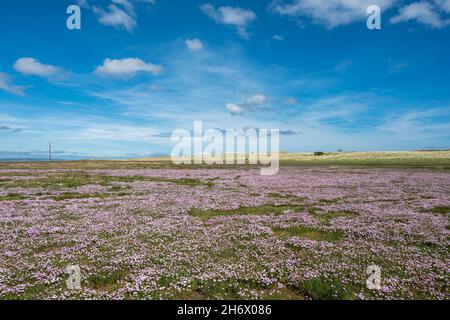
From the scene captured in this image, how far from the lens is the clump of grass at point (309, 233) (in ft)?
45.0

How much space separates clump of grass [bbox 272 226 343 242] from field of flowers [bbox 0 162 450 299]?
54 mm

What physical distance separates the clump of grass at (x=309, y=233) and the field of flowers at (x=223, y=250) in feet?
0.18

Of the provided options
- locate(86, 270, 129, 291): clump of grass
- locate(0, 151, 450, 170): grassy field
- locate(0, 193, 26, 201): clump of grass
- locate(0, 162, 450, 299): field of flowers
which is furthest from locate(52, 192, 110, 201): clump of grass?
locate(0, 151, 450, 170): grassy field

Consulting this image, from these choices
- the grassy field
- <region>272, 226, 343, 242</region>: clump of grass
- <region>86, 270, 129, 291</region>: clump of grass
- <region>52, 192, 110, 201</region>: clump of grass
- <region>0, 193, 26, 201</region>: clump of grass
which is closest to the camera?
<region>86, 270, 129, 291</region>: clump of grass

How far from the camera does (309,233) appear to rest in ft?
47.8

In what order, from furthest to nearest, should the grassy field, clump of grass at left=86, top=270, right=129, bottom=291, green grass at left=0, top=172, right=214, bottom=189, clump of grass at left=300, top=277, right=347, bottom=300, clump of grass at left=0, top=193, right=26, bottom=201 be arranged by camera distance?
1. the grassy field
2. green grass at left=0, top=172, right=214, bottom=189
3. clump of grass at left=0, top=193, right=26, bottom=201
4. clump of grass at left=86, top=270, right=129, bottom=291
5. clump of grass at left=300, top=277, right=347, bottom=300

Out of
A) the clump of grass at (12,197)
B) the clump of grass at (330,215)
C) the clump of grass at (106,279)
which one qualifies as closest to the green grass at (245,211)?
the clump of grass at (330,215)

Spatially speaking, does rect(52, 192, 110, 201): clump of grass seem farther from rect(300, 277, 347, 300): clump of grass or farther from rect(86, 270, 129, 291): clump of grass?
rect(300, 277, 347, 300): clump of grass

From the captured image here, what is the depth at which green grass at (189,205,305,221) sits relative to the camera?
18766 mm

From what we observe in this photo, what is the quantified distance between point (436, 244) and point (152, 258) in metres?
12.8
